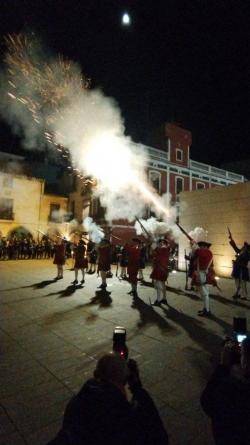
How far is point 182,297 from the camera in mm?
10172

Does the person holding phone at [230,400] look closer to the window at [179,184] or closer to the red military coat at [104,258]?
the red military coat at [104,258]

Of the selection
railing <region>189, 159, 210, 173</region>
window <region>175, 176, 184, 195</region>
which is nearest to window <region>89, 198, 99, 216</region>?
window <region>175, 176, 184, 195</region>

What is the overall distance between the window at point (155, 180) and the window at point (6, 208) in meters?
14.7

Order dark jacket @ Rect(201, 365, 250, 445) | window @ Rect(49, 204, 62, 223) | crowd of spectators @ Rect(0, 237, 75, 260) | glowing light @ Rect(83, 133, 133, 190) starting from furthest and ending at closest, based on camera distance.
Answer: window @ Rect(49, 204, 62, 223) < crowd of spectators @ Rect(0, 237, 75, 260) < glowing light @ Rect(83, 133, 133, 190) < dark jacket @ Rect(201, 365, 250, 445)

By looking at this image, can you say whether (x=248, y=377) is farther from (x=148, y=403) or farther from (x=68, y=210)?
(x=68, y=210)

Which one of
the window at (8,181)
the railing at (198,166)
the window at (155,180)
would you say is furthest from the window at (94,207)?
the railing at (198,166)

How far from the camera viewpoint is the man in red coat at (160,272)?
8.84 m

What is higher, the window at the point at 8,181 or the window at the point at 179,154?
the window at the point at 179,154

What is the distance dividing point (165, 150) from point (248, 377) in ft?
112

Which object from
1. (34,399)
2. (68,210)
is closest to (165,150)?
(68,210)

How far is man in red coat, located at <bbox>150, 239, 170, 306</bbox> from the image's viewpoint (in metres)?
8.84

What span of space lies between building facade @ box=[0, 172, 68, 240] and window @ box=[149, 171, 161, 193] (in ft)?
35.9

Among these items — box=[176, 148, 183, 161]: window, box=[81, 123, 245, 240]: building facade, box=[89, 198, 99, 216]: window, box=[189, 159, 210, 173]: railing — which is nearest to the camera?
box=[89, 198, 99, 216]: window

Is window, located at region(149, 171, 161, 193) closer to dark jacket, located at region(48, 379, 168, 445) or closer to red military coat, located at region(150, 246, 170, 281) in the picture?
red military coat, located at region(150, 246, 170, 281)
